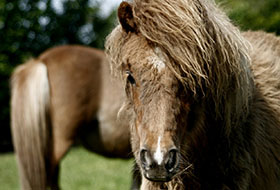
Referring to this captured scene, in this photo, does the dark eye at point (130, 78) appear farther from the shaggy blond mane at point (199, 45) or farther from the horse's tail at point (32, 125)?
the horse's tail at point (32, 125)

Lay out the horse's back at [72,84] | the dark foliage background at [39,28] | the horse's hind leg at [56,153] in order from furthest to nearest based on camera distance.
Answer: the dark foliage background at [39,28], the horse's back at [72,84], the horse's hind leg at [56,153]

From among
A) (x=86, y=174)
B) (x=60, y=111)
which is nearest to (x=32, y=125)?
(x=60, y=111)

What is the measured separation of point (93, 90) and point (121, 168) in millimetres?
4311

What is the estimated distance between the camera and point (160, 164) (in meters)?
2.28

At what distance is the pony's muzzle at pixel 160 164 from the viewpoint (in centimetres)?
228

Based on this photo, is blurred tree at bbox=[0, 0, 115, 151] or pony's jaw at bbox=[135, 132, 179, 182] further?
blurred tree at bbox=[0, 0, 115, 151]

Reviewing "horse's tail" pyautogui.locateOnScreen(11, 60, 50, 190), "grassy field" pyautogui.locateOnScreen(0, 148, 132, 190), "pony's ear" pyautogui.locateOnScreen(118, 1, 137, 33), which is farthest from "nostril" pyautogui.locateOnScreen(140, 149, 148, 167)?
"grassy field" pyautogui.locateOnScreen(0, 148, 132, 190)

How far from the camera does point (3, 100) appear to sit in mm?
13727

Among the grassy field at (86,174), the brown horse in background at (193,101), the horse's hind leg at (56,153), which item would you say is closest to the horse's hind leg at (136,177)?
→ the brown horse in background at (193,101)

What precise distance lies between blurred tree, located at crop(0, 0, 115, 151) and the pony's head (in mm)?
11277

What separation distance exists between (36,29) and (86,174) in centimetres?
736

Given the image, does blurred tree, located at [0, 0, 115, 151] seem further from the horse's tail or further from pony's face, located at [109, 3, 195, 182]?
pony's face, located at [109, 3, 195, 182]

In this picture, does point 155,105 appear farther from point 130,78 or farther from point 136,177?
point 136,177

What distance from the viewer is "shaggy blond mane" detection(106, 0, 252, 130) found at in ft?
8.35
